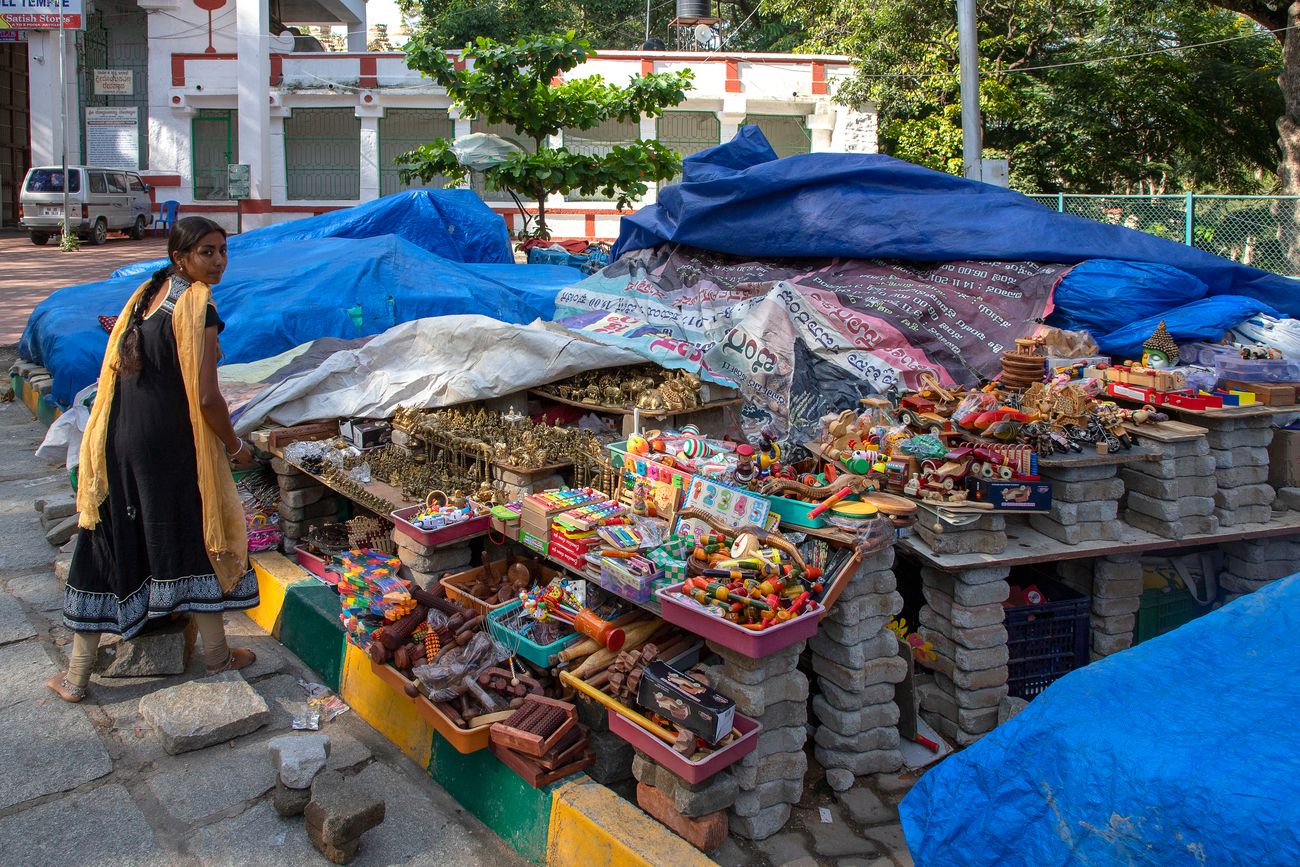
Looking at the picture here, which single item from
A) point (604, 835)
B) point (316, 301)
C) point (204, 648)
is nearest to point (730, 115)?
point (316, 301)

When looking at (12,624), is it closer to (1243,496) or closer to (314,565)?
(314,565)

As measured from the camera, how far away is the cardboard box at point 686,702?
3029 millimetres

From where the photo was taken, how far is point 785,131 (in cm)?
2347

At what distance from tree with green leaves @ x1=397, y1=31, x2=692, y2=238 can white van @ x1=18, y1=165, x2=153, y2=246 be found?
1153cm

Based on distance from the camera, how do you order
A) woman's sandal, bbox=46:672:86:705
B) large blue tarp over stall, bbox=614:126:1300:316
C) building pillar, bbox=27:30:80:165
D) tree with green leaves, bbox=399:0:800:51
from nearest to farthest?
1. woman's sandal, bbox=46:672:86:705
2. large blue tarp over stall, bbox=614:126:1300:316
3. building pillar, bbox=27:30:80:165
4. tree with green leaves, bbox=399:0:800:51

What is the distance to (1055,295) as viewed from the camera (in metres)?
6.19

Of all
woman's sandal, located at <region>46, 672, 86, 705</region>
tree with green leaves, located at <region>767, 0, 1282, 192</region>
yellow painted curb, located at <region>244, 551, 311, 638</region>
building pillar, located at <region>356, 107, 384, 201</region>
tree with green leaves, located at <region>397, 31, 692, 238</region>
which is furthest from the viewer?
building pillar, located at <region>356, 107, 384, 201</region>

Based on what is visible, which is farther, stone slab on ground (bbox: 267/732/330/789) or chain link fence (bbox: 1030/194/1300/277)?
chain link fence (bbox: 1030/194/1300/277)

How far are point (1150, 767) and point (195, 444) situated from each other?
11.2ft

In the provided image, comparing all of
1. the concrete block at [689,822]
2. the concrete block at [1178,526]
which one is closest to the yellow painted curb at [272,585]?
the concrete block at [689,822]

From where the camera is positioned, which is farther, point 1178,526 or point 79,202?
point 79,202

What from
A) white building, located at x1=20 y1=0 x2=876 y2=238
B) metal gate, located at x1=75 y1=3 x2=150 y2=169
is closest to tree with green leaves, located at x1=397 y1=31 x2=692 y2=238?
white building, located at x1=20 y1=0 x2=876 y2=238

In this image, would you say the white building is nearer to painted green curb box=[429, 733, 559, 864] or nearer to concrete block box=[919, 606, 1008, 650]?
concrete block box=[919, 606, 1008, 650]

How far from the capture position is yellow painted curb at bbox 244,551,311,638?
15.8 ft
